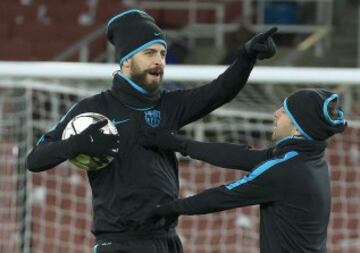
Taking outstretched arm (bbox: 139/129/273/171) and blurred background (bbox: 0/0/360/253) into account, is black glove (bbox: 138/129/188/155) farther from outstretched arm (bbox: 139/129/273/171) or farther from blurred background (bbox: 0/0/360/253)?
blurred background (bbox: 0/0/360/253)

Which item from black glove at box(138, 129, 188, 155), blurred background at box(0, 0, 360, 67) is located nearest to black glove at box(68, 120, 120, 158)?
black glove at box(138, 129, 188, 155)

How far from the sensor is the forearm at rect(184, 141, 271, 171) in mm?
3879

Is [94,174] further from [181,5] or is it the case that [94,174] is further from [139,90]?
[181,5]

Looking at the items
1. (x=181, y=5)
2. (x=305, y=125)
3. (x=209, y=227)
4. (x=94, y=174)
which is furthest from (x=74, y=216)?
(x=181, y=5)

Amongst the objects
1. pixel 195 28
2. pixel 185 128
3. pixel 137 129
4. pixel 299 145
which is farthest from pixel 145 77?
pixel 195 28

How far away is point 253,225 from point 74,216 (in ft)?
4.08

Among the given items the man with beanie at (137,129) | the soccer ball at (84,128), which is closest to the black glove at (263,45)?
the man with beanie at (137,129)

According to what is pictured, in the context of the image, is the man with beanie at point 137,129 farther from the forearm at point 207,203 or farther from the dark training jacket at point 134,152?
the forearm at point 207,203

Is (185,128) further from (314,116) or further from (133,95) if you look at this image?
(314,116)

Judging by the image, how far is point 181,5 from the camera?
11.9 m

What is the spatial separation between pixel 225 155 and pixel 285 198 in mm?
346

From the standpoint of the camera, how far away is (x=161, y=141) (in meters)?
3.83

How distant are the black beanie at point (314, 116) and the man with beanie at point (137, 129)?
0.25 metres

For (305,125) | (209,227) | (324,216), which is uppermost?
(305,125)
